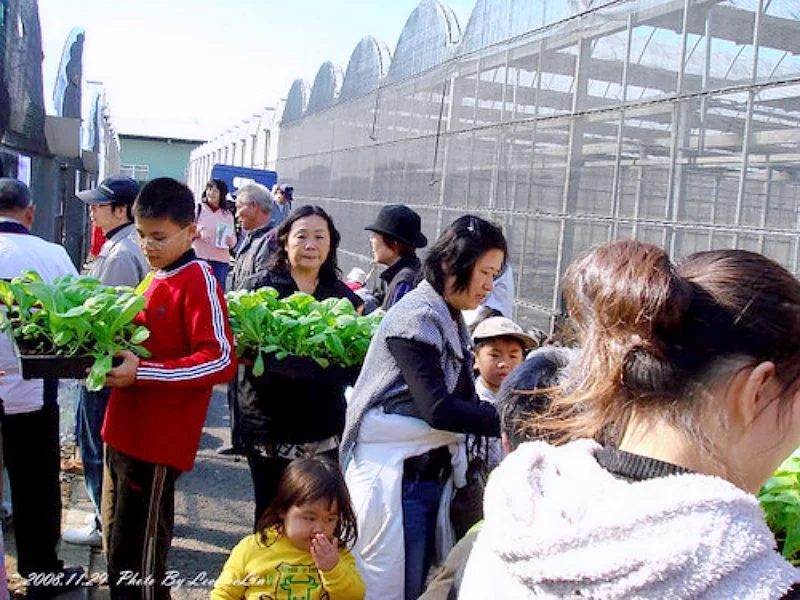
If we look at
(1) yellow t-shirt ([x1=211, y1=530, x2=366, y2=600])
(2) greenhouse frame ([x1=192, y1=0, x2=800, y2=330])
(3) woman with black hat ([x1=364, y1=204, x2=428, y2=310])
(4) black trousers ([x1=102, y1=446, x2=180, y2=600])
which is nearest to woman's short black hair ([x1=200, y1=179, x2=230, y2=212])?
(2) greenhouse frame ([x1=192, y1=0, x2=800, y2=330])

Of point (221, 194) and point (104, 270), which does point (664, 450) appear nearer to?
point (104, 270)

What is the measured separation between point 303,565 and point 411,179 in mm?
7808

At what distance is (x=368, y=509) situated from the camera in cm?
286

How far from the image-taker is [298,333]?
139 inches

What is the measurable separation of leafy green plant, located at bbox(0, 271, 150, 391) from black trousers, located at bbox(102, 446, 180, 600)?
0.42 m

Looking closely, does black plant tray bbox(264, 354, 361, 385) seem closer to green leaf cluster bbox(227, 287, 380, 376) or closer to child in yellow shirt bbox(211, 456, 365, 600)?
green leaf cluster bbox(227, 287, 380, 376)

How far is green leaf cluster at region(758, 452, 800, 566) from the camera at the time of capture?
5.61 ft

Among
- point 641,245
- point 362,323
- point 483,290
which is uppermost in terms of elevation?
point 641,245

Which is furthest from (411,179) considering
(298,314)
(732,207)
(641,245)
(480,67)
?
(641,245)

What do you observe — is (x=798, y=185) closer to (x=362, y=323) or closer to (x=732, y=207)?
(x=732, y=207)

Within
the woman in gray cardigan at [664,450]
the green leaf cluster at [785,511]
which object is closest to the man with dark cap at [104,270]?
the green leaf cluster at [785,511]

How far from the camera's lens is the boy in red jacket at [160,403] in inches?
121

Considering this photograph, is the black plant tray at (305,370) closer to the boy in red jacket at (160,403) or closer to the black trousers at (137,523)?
the boy in red jacket at (160,403)

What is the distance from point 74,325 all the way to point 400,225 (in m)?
2.16
